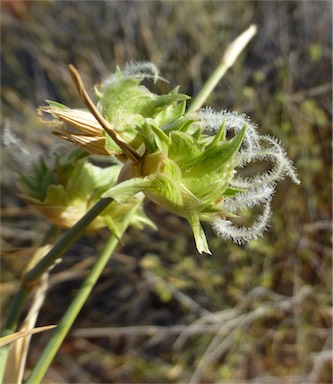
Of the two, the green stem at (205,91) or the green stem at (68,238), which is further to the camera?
the green stem at (205,91)

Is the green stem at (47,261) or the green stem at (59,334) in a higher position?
the green stem at (47,261)

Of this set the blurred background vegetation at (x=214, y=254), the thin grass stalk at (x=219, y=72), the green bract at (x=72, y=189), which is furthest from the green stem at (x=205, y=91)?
the blurred background vegetation at (x=214, y=254)

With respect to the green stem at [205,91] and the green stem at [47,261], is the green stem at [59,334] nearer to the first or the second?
the green stem at [47,261]

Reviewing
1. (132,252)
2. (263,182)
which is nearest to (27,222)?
(132,252)

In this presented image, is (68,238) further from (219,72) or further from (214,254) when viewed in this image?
(214,254)

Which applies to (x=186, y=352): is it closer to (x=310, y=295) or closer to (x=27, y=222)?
(x=310, y=295)

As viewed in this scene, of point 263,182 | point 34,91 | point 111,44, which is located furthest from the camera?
point 34,91
